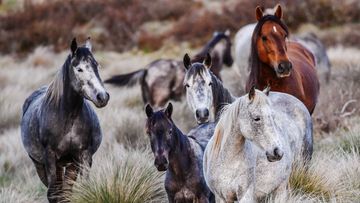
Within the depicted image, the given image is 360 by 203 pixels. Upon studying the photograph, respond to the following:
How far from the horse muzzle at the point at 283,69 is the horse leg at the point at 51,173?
6.89ft

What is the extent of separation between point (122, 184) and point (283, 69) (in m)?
1.72

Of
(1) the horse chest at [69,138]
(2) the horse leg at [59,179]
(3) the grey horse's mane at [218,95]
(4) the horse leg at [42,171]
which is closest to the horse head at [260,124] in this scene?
(3) the grey horse's mane at [218,95]

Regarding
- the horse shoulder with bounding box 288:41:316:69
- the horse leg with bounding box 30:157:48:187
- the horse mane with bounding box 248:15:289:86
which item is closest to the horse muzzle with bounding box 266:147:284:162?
the horse mane with bounding box 248:15:289:86

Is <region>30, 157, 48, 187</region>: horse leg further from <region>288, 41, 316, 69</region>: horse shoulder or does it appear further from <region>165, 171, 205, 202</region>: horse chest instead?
<region>288, 41, 316, 69</region>: horse shoulder

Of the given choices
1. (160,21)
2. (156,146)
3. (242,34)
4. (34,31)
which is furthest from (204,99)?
(160,21)

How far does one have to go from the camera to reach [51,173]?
6246 millimetres

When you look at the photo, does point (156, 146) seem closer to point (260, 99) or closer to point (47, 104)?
point (260, 99)

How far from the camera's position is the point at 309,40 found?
13297 millimetres

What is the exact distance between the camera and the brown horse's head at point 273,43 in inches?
249

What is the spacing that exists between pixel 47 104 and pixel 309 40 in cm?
790

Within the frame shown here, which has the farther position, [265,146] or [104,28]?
[104,28]

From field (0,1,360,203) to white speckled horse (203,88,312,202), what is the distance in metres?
0.19

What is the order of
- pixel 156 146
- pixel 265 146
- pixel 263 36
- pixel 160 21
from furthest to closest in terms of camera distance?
pixel 160 21 < pixel 263 36 < pixel 156 146 < pixel 265 146

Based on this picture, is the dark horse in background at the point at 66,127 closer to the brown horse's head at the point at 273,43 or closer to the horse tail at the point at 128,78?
the brown horse's head at the point at 273,43
